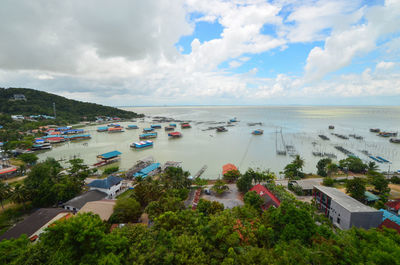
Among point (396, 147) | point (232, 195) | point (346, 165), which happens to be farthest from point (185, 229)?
point (396, 147)

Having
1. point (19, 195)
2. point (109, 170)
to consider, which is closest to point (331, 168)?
point (109, 170)

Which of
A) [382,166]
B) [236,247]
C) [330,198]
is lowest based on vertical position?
[382,166]

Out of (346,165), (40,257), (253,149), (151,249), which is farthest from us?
(253,149)

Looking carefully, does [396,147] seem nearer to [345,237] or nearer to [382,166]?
[382,166]

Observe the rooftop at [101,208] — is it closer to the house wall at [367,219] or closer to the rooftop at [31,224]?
the rooftop at [31,224]

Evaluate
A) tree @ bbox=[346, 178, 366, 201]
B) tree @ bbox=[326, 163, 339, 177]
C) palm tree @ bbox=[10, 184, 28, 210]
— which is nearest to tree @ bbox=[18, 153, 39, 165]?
palm tree @ bbox=[10, 184, 28, 210]

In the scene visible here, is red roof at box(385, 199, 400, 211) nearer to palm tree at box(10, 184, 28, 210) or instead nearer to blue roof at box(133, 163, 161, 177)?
blue roof at box(133, 163, 161, 177)
